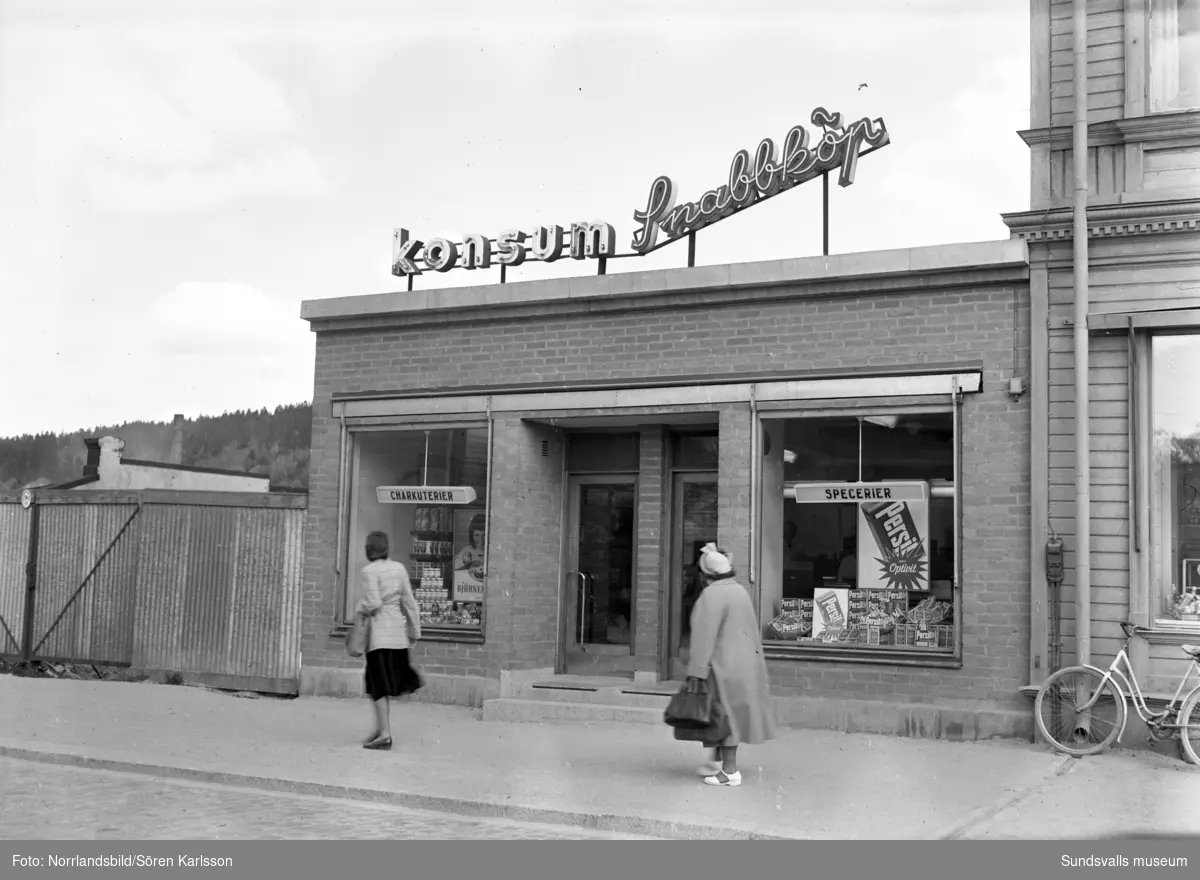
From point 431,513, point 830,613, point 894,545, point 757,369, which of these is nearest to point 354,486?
point 431,513

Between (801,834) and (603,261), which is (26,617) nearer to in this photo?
(603,261)

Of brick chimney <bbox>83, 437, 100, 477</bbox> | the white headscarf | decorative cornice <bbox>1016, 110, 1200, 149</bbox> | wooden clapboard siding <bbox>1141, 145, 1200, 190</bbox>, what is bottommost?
the white headscarf

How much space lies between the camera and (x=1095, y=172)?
1186 cm

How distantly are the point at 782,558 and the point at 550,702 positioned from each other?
2.89 m

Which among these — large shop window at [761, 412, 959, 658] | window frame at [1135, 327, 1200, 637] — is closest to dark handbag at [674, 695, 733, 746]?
large shop window at [761, 412, 959, 658]

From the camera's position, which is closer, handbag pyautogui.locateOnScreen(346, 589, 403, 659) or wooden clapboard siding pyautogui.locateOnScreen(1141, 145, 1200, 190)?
handbag pyautogui.locateOnScreen(346, 589, 403, 659)

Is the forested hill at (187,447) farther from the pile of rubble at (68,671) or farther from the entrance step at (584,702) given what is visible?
the entrance step at (584,702)

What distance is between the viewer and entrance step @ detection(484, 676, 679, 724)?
519 inches

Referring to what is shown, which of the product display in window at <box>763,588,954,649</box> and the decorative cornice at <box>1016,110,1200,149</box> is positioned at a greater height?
the decorative cornice at <box>1016,110,1200,149</box>

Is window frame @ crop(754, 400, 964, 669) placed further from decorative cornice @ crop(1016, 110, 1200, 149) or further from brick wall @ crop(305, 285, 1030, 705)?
decorative cornice @ crop(1016, 110, 1200, 149)

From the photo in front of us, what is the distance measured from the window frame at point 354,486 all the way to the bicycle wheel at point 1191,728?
731 centimetres

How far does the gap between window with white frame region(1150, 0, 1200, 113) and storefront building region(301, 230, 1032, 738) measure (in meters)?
1.94

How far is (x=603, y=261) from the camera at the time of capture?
573 inches

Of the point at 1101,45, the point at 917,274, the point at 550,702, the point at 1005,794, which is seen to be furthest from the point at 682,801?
the point at 1101,45
